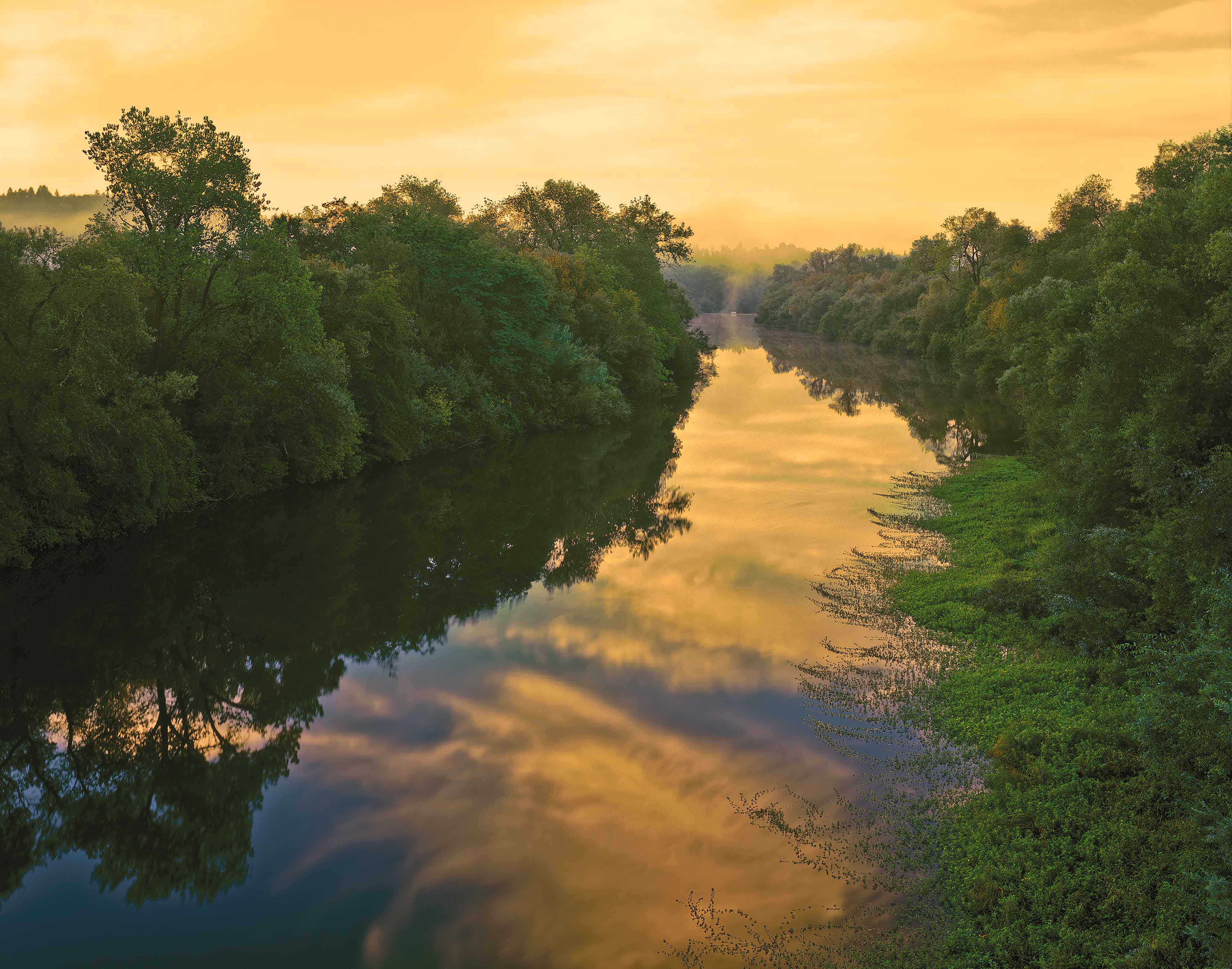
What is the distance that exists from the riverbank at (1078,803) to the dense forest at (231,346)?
2396cm

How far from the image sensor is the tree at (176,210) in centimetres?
2991

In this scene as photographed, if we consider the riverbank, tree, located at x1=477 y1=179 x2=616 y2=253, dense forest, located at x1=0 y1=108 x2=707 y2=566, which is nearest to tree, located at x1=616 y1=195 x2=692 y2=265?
tree, located at x1=477 y1=179 x2=616 y2=253

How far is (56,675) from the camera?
18.9 metres

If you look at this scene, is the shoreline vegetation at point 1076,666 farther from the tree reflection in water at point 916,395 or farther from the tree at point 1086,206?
the tree at point 1086,206

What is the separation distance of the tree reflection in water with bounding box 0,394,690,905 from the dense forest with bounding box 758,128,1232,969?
10591 millimetres

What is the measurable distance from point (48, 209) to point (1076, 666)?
→ 43.4 metres

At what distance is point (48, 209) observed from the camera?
124 ft

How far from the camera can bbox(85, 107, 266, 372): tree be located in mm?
29906

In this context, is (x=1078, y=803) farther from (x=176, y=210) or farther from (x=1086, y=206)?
(x=1086, y=206)

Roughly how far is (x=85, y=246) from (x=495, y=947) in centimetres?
2803

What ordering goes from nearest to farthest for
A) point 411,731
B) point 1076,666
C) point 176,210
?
point 1076,666, point 411,731, point 176,210

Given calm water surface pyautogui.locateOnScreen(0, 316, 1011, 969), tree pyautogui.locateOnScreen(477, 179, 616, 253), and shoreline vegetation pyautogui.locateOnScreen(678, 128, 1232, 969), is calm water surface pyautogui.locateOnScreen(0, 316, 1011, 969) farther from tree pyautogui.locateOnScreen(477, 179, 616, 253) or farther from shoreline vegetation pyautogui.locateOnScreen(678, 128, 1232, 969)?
tree pyautogui.locateOnScreen(477, 179, 616, 253)

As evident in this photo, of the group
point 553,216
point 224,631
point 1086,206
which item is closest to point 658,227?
point 553,216

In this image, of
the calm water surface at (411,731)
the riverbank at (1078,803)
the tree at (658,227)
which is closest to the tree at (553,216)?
the tree at (658,227)
